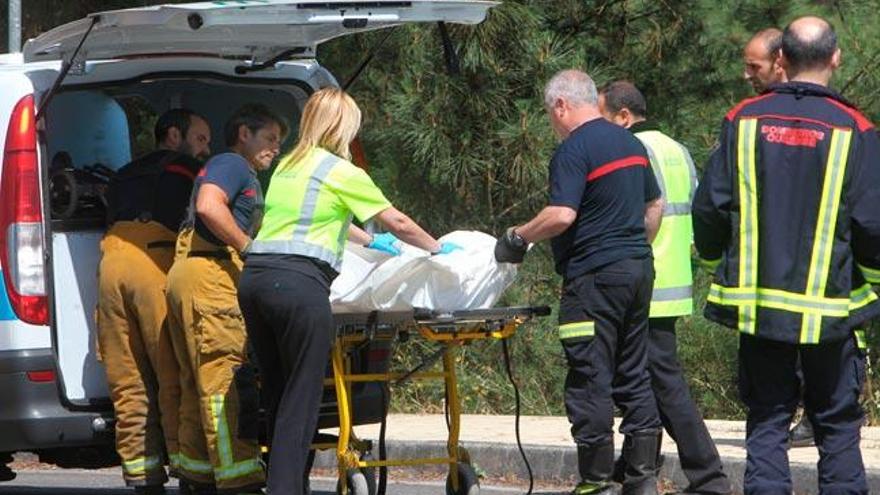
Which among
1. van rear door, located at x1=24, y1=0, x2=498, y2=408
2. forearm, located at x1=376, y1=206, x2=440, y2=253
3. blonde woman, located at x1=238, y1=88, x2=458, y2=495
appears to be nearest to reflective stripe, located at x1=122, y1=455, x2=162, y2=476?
van rear door, located at x1=24, y1=0, x2=498, y2=408

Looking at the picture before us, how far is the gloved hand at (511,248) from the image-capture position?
8.00 metres

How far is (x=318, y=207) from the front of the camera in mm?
7809

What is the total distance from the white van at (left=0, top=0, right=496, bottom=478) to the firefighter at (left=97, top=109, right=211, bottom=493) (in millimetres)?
137

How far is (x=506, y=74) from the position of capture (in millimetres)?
13641

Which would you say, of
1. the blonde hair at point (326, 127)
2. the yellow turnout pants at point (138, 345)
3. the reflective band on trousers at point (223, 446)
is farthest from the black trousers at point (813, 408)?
the yellow turnout pants at point (138, 345)

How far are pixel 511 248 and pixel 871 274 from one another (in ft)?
5.66

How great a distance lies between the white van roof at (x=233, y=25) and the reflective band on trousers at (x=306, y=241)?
2.09ft

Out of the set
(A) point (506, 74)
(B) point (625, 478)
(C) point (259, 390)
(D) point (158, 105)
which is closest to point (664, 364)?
(B) point (625, 478)

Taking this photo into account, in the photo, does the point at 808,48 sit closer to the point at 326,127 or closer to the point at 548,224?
the point at 548,224

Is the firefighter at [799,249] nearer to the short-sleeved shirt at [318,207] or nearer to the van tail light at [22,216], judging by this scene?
the short-sleeved shirt at [318,207]

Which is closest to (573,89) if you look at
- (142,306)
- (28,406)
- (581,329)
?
(581,329)

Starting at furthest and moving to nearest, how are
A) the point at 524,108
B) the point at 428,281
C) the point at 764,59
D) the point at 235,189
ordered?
the point at 524,108, the point at 764,59, the point at 235,189, the point at 428,281

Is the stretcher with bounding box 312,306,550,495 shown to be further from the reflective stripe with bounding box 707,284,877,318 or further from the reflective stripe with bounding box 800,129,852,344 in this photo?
the reflective stripe with bounding box 800,129,852,344

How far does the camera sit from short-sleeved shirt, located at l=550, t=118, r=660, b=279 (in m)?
8.12
